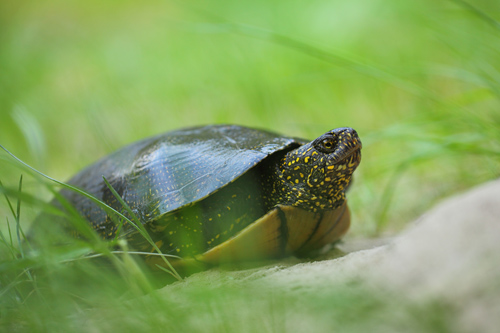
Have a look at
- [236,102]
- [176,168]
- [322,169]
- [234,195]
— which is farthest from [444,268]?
[236,102]

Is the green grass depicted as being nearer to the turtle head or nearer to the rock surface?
the rock surface

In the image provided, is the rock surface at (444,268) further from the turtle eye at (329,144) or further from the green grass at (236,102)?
the turtle eye at (329,144)

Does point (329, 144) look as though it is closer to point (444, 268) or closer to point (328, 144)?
point (328, 144)

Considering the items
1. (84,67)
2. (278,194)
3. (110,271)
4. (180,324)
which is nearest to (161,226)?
(110,271)

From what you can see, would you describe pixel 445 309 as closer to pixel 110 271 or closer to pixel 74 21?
pixel 110 271

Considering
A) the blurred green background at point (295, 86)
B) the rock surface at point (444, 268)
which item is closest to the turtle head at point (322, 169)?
the rock surface at point (444, 268)

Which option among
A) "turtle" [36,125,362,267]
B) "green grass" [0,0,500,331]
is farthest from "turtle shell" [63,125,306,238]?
"green grass" [0,0,500,331]
